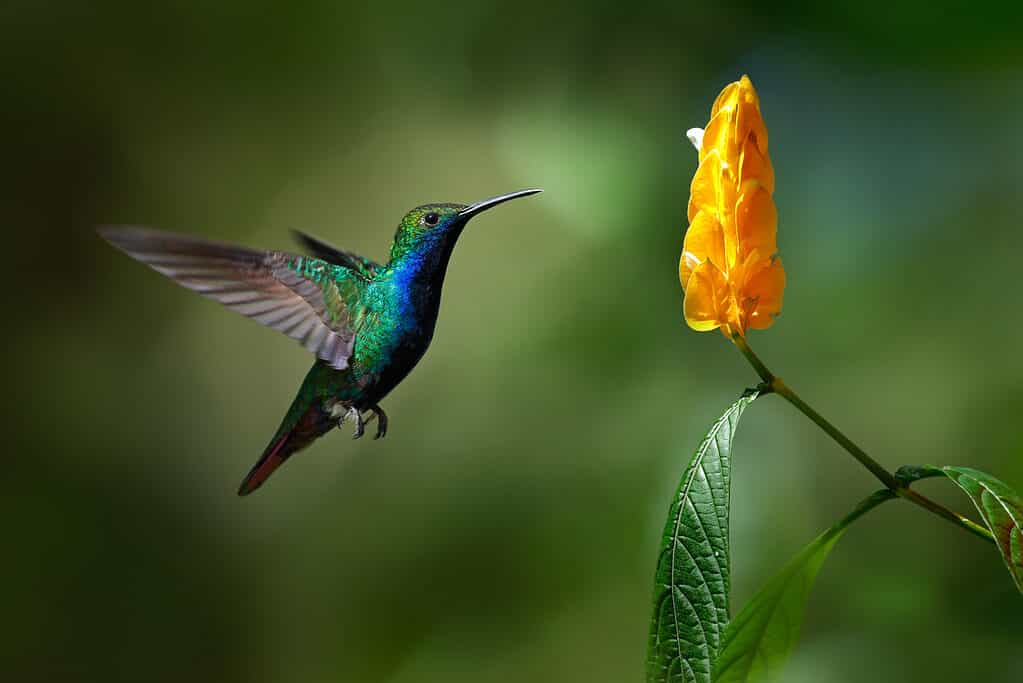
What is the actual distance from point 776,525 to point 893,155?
91cm

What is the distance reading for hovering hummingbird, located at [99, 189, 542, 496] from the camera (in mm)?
1164

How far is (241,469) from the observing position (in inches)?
139

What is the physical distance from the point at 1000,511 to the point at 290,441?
89 cm

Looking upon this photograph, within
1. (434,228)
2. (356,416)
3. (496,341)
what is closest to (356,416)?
(356,416)

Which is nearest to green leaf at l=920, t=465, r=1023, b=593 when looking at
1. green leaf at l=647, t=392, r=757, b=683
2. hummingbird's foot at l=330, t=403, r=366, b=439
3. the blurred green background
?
green leaf at l=647, t=392, r=757, b=683

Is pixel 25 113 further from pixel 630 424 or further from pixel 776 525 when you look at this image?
pixel 776 525

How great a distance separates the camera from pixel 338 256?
4.69 feet

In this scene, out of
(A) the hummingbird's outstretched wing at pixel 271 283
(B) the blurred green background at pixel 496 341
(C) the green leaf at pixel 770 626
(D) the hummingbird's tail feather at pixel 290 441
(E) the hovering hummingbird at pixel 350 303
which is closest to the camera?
(C) the green leaf at pixel 770 626

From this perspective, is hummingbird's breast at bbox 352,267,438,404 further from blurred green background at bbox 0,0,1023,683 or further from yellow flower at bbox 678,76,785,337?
blurred green background at bbox 0,0,1023,683

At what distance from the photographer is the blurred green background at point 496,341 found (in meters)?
2.35

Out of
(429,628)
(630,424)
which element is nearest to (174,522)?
(429,628)

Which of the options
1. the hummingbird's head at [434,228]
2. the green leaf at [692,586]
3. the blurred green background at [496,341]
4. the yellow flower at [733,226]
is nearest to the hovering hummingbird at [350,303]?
the hummingbird's head at [434,228]

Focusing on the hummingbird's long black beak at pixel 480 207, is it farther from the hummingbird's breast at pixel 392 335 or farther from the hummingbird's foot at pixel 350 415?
the hummingbird's foot at pixel 350 415

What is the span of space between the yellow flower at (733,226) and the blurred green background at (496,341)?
4.06 ft
